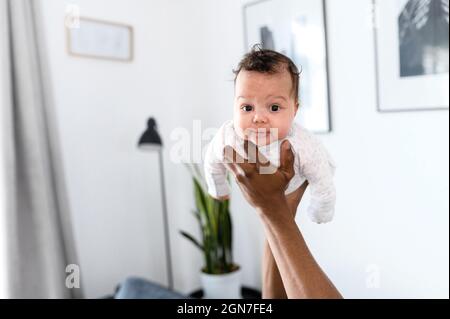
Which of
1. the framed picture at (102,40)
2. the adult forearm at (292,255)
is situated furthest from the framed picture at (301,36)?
the framed picture at (102,40)

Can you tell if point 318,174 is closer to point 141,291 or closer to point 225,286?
point 141,291

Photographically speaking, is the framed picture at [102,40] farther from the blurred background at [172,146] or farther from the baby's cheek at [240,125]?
the baby's cheek at [240,125]

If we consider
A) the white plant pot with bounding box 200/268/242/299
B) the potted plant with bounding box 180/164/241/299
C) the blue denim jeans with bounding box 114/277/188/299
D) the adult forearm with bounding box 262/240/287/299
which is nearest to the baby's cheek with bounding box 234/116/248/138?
the adult forearm with bounding box 262/240/287/299

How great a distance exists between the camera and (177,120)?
0.97 m

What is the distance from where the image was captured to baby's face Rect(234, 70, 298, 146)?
23 cm

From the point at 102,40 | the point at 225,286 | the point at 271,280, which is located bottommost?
the point at 225,286

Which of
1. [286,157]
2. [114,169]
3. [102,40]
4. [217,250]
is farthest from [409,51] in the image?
[114,169]

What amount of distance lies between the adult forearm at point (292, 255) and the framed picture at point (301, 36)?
0.12 metres

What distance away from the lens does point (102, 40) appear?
3.62ft

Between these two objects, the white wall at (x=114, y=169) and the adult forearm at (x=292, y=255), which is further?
the white wall at (x=114, y=169)

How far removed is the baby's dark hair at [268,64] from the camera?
0.81ft

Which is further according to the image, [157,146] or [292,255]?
[157,146]

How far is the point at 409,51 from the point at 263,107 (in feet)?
0.83
